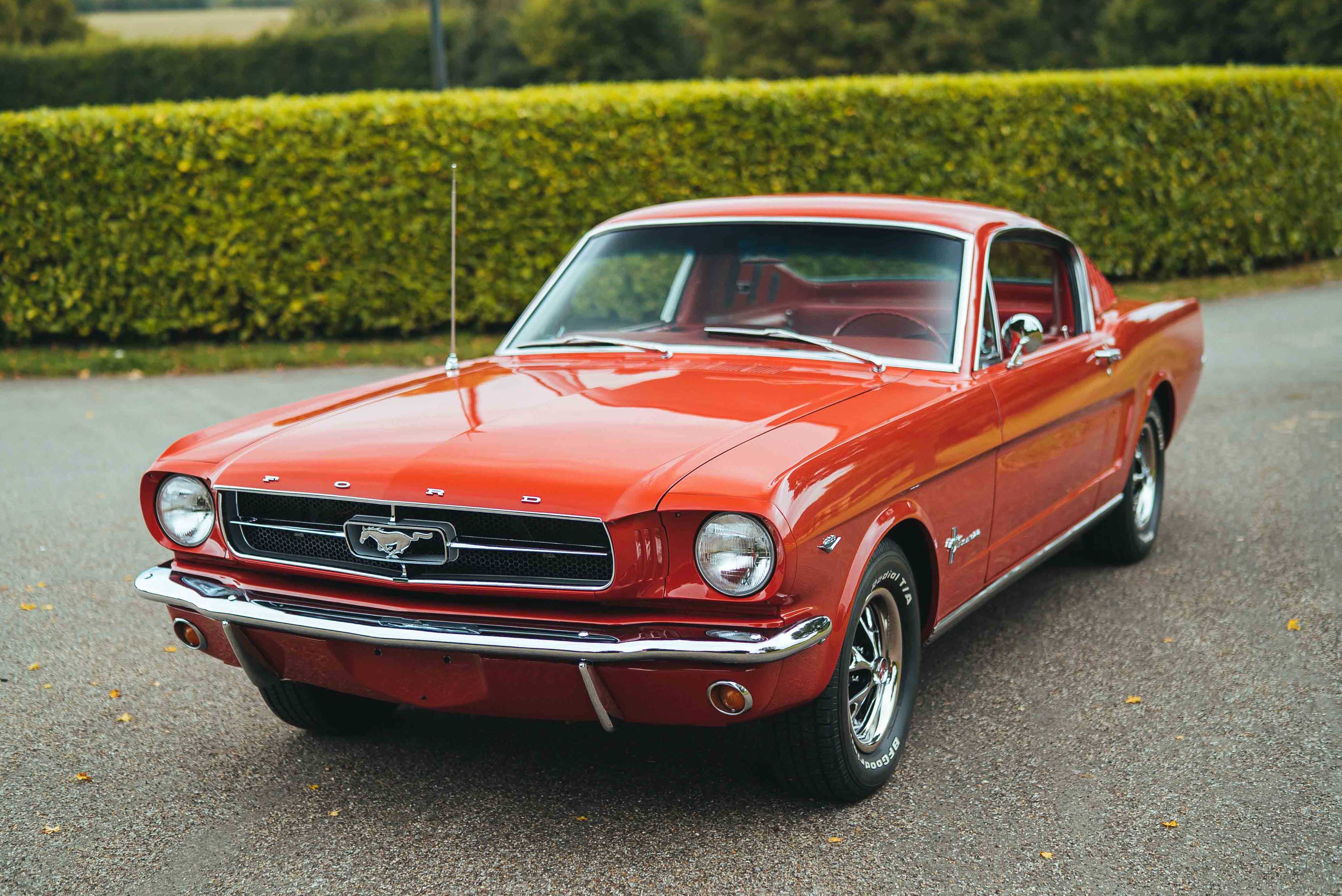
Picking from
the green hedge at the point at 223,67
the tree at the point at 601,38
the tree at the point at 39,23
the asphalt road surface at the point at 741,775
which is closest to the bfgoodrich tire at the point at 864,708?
the asphalt road surface at the point at 741,775

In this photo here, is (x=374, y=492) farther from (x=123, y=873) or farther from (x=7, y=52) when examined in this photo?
(x=7, y=52)

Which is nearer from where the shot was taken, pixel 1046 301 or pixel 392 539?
pixel 392 539

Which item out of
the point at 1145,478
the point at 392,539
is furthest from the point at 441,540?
the point at 1145,478

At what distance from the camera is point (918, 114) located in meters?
13.8

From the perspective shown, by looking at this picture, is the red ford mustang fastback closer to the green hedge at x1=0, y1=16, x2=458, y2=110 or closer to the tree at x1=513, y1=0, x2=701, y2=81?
the green hedge at x1=0, y1=16, x2=458, y2=110

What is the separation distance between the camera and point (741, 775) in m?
3.83

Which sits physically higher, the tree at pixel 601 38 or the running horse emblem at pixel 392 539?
the tree at pixel 601 38

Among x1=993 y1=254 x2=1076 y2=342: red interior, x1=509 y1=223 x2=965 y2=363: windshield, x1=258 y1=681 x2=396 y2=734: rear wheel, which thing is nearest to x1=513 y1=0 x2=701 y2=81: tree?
x1=993 y1=254 x2=1076 y2=342: red interior

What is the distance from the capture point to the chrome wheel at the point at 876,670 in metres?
3.66

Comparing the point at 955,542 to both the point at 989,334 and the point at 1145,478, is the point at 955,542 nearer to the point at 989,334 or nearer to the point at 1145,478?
the point at 989,334

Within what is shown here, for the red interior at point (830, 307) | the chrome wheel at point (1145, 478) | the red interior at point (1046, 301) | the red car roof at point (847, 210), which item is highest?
the red car roof at point (847, 210)

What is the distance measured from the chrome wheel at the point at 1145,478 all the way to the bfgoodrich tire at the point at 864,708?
2.36 meters

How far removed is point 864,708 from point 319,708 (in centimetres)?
162

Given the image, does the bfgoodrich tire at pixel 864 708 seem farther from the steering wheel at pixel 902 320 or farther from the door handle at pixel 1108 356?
the door handle at pixel 1108 356
